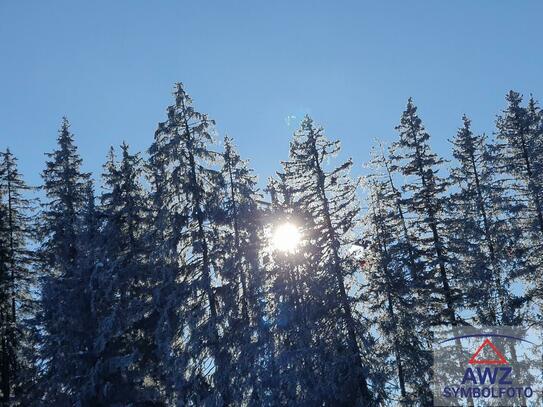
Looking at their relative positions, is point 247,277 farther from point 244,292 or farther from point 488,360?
point 488,360

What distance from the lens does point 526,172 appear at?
25.9 m

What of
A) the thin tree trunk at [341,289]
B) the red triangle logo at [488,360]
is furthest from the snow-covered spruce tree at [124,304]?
the red triangle logo at [488,360]

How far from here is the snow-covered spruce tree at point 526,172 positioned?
2444 centimetres

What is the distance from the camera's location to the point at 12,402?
20781 millimetres

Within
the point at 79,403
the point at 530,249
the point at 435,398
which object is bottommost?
the point at 435,398

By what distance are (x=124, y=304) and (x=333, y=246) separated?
8728 mm

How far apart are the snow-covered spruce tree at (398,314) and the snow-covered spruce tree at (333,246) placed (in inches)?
38.0

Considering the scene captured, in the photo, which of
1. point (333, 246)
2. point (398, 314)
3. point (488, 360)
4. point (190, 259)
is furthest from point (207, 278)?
point (488, 360)

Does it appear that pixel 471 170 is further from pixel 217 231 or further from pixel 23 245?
pixel 23 245

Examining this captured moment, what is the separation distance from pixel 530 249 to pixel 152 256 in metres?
17.8

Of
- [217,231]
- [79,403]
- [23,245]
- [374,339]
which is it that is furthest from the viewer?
[23,245]

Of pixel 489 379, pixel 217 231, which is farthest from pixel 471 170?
pixel 217 231

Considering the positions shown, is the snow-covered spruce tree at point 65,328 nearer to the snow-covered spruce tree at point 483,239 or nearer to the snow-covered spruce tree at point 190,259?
the snow-covered spruce tree at point 190,259

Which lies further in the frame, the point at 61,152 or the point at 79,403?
the point at 61,152
